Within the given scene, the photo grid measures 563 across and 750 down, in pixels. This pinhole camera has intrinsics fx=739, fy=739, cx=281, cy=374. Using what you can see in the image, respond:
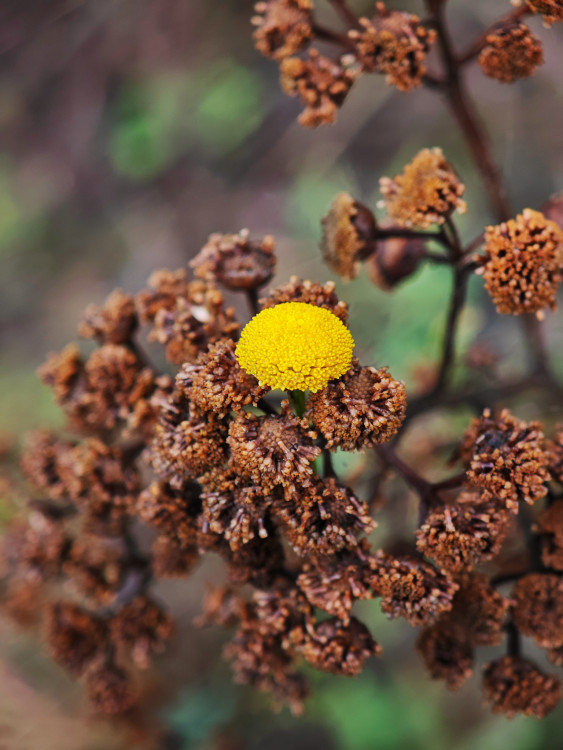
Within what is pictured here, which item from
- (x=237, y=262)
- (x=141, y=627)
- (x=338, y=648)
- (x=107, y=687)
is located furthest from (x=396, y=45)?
(x=107, y=687)

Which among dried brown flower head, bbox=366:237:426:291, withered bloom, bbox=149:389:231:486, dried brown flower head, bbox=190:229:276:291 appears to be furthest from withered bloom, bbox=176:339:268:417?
dried brown flower head, bbox=366:237:426:291

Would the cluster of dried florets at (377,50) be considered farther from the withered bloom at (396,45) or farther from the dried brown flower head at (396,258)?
the dried brown flower head at (396,258)

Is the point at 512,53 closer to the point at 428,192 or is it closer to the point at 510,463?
the point at 428,192

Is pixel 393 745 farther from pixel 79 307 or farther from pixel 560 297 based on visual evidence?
pixel 79 307

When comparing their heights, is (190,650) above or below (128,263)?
below

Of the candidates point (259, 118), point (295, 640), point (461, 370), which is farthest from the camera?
point (259, 118)

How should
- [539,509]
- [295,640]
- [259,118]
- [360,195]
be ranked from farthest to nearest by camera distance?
[259,118], [360,195], [539,509], [295,640]

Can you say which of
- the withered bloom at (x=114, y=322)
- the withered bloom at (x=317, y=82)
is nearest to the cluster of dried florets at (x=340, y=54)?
the withered bloom at (x=317, y=82)

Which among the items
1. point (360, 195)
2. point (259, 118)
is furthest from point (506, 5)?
point (259, 118)
